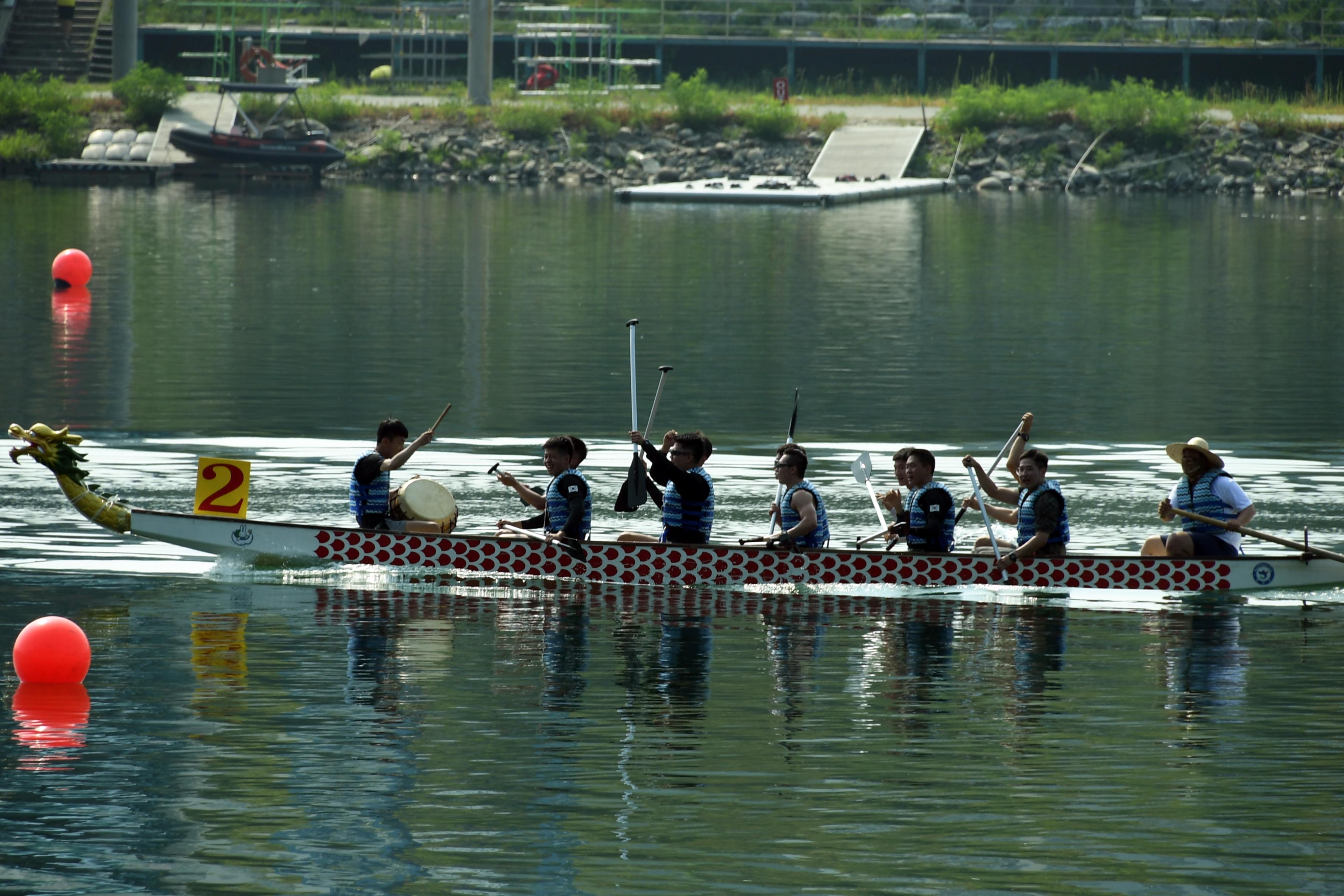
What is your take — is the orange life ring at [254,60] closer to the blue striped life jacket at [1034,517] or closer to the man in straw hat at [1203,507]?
the blue striped life jacket at [1034,517]

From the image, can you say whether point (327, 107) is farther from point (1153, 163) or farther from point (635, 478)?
point (635, 478)

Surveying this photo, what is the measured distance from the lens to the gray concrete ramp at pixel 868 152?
72.4 metres

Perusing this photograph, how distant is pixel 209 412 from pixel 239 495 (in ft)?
30.9

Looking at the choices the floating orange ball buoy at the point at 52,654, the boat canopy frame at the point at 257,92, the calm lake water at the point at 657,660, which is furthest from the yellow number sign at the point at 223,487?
the boat canopy frame at the point at 257,92

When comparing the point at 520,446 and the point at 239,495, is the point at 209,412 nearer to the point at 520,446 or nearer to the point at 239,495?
the point at 520,446

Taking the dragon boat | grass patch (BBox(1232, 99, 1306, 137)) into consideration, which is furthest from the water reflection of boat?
the dragon boat

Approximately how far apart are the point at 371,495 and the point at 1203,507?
7.65m

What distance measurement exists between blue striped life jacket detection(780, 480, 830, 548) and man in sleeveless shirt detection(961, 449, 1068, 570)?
140 cm

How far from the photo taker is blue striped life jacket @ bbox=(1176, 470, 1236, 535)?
1756 centimetres

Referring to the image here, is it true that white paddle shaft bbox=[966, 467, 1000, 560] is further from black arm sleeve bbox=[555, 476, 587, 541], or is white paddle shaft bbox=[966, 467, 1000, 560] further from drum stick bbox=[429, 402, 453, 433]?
drum stick bbox=[429, 402, 453, 433]

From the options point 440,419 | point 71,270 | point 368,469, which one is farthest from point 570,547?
point 71,270

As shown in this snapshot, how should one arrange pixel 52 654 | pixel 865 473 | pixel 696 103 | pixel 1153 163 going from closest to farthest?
pixel 52 654 → pixel 865 473 → pixel 1153 163 → pixel 696 103

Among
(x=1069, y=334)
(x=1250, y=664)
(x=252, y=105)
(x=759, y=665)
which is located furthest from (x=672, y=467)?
(x=252, y=105)

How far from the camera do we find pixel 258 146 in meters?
72.3
